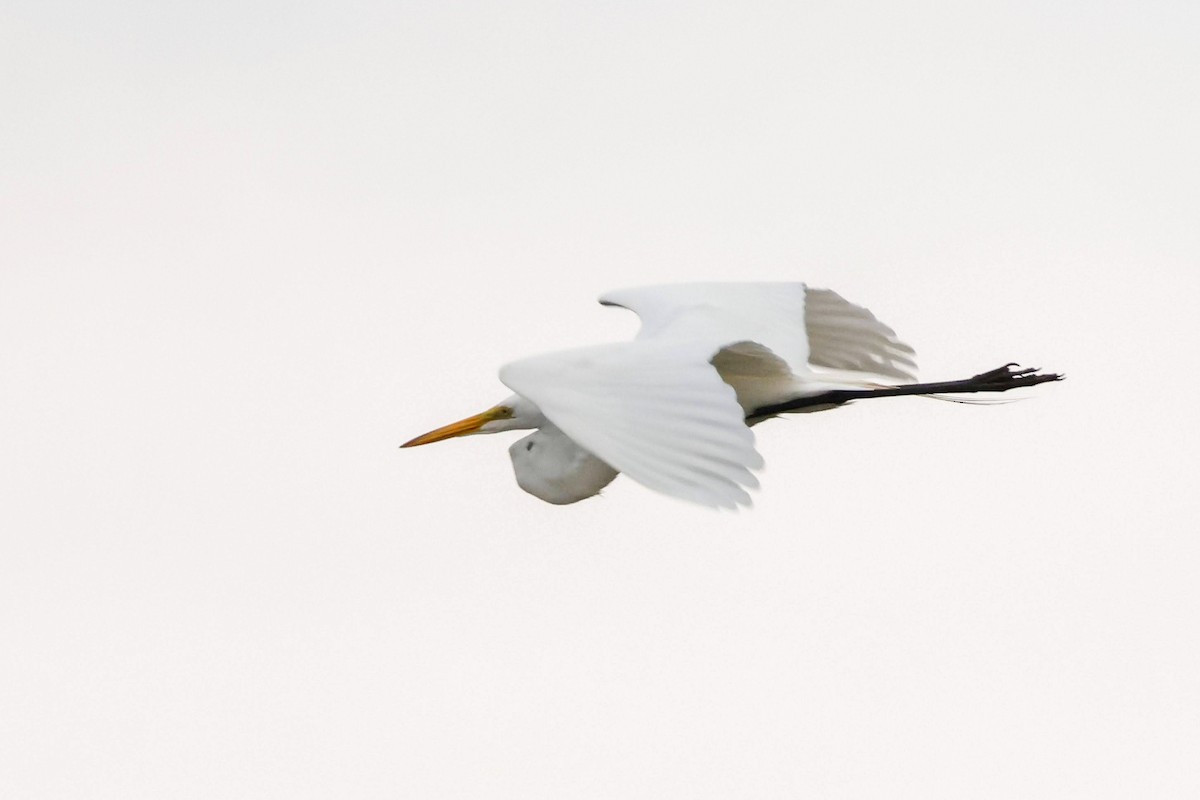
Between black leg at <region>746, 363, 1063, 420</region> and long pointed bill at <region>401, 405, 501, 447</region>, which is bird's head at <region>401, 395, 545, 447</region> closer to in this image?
long pointed bill at <region>401, 405, 501, 447</region>

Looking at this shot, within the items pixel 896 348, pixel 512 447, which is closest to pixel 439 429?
pixel 512 447

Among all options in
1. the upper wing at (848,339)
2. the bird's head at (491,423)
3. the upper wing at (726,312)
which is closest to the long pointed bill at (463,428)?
the bird's head at (491,423)

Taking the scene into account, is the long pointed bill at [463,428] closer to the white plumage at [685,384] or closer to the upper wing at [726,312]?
the white plumage at [685,384]

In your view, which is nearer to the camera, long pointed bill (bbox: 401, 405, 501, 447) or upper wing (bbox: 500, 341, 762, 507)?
upper wing (bbox: 500, 341, 762, 507)

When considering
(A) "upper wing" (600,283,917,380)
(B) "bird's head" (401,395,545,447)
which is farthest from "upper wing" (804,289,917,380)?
(B) "bird's head" (401,395,545,447)

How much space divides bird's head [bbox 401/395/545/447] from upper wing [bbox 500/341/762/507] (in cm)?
115

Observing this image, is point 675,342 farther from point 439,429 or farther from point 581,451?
point 439,429

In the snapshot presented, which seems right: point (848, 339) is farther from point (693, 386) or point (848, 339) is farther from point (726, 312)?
point (693, 386)

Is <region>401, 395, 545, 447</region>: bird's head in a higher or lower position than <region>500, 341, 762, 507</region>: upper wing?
lower

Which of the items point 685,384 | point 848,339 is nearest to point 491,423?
point 848,339

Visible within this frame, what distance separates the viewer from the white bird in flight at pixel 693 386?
187 inches

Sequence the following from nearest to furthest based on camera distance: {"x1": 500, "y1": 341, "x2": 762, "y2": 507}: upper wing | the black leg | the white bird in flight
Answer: {"x1": 500, "y1": 341, "x2": 762, "y2": 507}: upper wing, the white bird in flight, the black leg

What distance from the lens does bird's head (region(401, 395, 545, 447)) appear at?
665 cm

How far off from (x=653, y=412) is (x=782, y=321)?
1.76 meters
